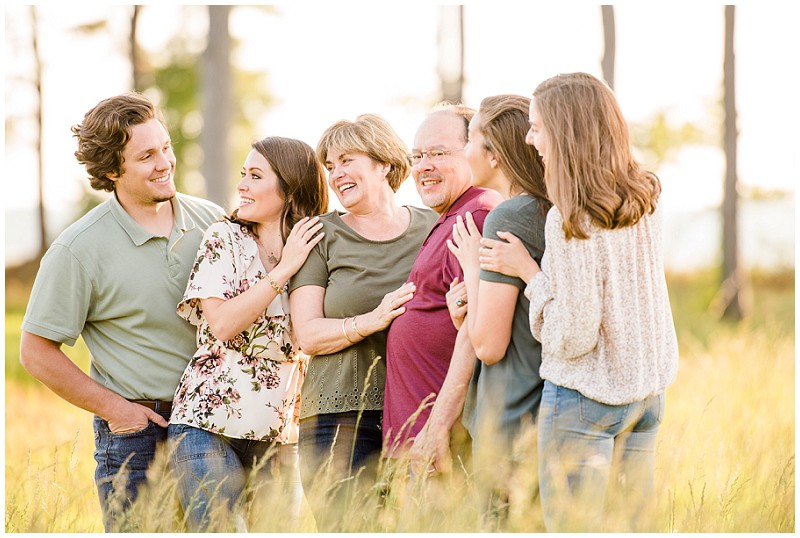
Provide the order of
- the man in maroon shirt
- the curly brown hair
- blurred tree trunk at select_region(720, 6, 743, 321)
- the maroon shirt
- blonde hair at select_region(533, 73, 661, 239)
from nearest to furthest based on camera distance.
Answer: blonde hair at select_region(533, 73, 661, 239) < the man in maroon shirt < the maroon shirt < the curly brown hair < blurred tree trunk at select_region(720, 6, 743, 321)

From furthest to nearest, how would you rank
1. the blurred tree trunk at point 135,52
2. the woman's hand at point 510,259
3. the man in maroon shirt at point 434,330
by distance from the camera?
the blurred tree trunk at point 135,52
the man in maroon shirt at point 434,330
the woman's hand at point 510,259

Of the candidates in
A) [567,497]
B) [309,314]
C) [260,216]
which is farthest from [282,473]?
[567,497]

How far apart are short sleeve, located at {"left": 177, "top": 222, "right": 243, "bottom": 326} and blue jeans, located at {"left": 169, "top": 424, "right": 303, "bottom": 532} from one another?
497 mm

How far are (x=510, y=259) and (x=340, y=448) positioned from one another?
47.0 inches

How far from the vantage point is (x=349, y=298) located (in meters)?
3.71

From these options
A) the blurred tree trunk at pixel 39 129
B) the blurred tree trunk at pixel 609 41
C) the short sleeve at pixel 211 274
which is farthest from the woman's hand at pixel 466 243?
the blurred tree trunk at pixel 39 129

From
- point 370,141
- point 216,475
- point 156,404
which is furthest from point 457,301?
point 156,404

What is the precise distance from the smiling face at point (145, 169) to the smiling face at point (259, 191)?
13.0 inches

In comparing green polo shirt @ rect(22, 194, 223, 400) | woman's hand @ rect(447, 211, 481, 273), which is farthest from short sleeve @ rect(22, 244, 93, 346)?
woman's hand @ rect(447, 211, 481, 273)

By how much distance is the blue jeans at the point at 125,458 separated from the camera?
3742 mm

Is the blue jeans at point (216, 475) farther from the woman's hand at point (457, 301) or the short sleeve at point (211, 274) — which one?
the woman's hand at point (457, 301)

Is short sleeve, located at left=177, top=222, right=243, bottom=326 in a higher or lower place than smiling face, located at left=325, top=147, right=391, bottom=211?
lower

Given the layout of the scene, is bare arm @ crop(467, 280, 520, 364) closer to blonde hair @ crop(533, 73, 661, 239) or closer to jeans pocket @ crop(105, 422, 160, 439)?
blonde hair @ crop(533, 73, 661, 239)

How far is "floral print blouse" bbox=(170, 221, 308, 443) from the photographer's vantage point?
3.68 m
